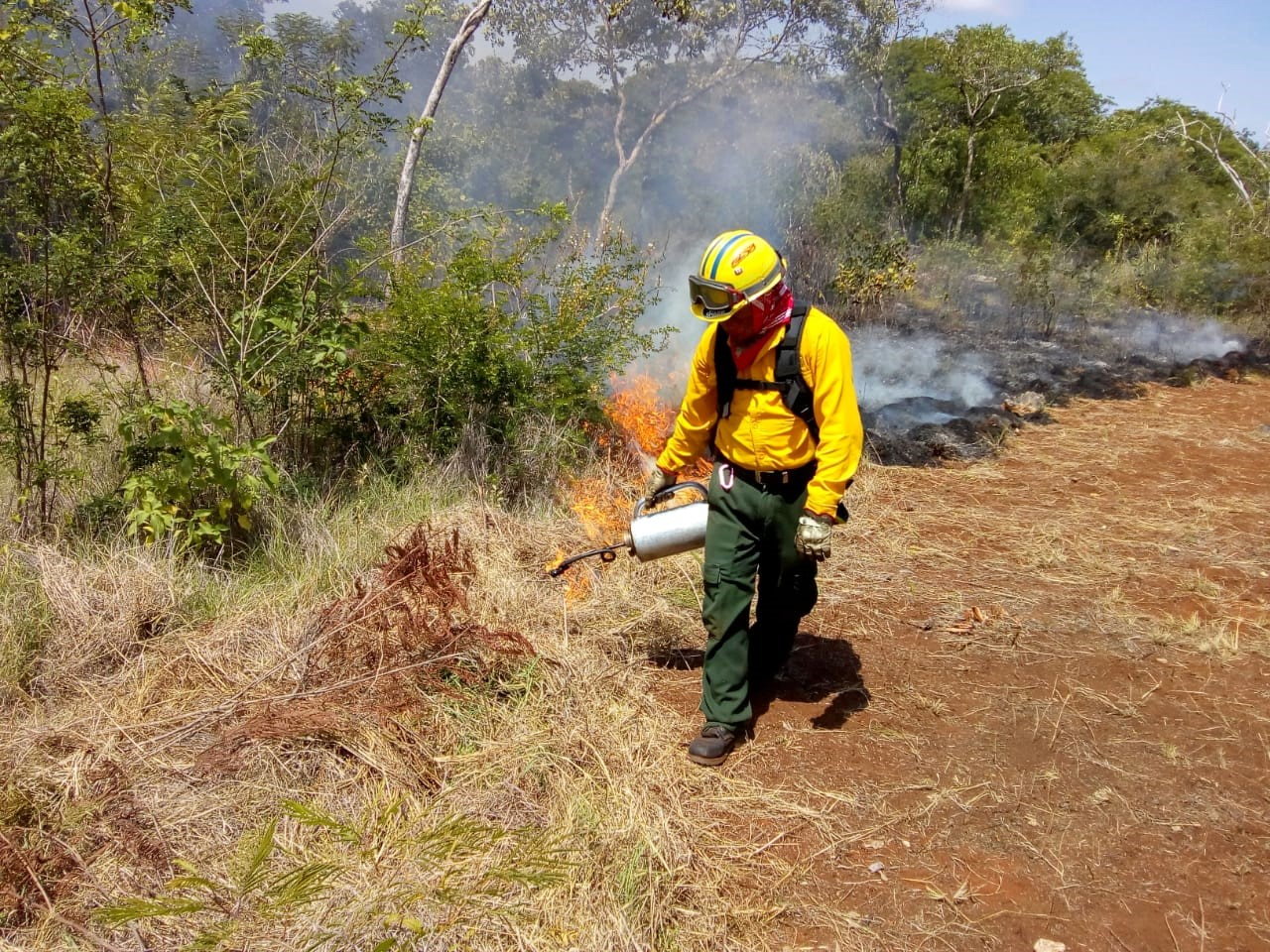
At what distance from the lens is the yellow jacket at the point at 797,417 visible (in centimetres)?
290

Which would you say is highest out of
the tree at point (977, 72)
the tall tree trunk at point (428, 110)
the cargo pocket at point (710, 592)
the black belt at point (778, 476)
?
the tree at point (977, 72)

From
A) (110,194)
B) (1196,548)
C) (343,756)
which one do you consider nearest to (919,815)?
(343,756)

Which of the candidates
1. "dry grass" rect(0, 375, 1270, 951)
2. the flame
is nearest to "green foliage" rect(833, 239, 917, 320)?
the flame

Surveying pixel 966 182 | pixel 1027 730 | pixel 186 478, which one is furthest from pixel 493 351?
pixel 966 182

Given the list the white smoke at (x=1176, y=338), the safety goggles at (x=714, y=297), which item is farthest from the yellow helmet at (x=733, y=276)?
the white smoke at (x=1176, y=338)

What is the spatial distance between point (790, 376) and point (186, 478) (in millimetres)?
2726

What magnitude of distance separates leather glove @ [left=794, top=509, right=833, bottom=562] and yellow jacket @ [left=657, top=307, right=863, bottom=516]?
0.03 meters

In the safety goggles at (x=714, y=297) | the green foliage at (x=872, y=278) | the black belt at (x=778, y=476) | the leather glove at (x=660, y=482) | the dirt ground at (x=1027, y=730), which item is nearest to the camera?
the dirt ground at (x=1027, y=730)

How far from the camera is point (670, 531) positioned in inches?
131

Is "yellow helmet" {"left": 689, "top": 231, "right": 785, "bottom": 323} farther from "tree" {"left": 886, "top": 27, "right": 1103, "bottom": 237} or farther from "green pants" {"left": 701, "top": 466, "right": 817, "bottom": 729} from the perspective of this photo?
"tree" {"left": 886, "top": 27, "right": 1103, "bottom": 237}

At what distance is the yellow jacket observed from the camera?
9.50 ft

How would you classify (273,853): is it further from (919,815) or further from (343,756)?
(919,815)

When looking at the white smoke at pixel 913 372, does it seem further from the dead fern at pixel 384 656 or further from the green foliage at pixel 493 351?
the dead fern at pixel 384 656

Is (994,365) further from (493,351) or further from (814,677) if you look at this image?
(814,677)
